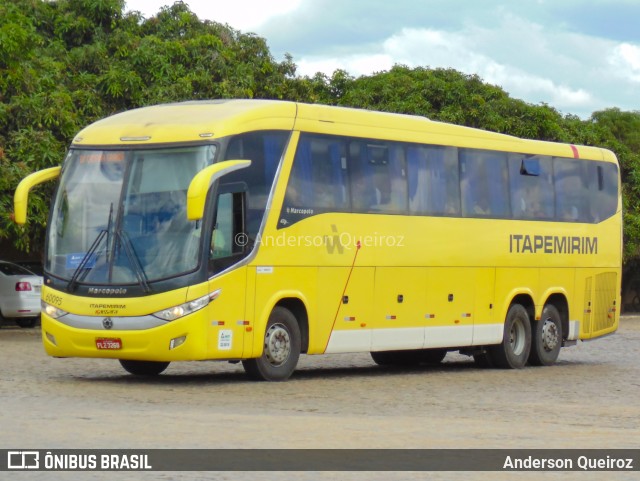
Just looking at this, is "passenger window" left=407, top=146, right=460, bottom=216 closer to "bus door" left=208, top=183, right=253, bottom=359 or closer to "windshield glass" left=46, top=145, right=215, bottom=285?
"bus door" left=208, top=183, right=253, bottom=359

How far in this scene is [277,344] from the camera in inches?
741

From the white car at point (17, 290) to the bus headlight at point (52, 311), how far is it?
16.7 m

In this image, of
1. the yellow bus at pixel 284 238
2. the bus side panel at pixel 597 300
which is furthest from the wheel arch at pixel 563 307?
the yellow bus at pixel 284 238

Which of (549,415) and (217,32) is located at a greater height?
(217,32)

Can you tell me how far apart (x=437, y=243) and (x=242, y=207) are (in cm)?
464

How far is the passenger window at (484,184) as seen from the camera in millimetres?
22672

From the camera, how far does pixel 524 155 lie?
2434cm

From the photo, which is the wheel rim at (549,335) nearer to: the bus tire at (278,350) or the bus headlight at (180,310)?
the bus tire at (278,350)

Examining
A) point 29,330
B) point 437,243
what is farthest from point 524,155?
point 29,330

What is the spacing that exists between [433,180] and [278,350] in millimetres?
4381

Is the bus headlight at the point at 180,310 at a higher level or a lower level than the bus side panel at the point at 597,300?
higher

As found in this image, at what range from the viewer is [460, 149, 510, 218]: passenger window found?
74.4 ft

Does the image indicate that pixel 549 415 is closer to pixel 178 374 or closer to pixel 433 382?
pixel 433 382

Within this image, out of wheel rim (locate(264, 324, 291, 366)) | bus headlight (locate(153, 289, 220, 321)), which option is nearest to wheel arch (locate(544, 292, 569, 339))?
wheel rim (locate(264, 324, 291, 366))
